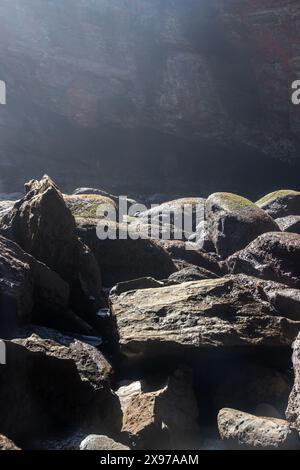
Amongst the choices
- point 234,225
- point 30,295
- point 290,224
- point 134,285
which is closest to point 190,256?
point 234,225

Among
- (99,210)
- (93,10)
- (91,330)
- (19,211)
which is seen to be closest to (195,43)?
(93,10)

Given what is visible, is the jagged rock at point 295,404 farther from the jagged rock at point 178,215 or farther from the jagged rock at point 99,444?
the jagged rock at point 178,215

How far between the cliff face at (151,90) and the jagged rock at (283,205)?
17206 millimetres

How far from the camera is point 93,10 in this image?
3447 centimetres

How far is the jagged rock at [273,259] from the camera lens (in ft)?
32.3

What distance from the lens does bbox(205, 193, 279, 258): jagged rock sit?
12969 mm

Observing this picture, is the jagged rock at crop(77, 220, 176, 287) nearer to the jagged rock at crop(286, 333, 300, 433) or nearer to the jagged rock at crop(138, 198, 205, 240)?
the jagged rock at crop(286, 333, 300, 433)

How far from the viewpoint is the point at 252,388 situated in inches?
238

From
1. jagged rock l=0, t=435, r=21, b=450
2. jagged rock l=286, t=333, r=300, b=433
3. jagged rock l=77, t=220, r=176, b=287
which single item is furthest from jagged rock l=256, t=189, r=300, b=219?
jagged rock l=0, t=435, r=21, b=450

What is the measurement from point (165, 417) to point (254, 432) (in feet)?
3.06

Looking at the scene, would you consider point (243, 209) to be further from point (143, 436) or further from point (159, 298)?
point (143, 436)

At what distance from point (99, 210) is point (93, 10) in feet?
79.9

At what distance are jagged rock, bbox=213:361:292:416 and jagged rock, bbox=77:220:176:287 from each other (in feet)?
12.5
